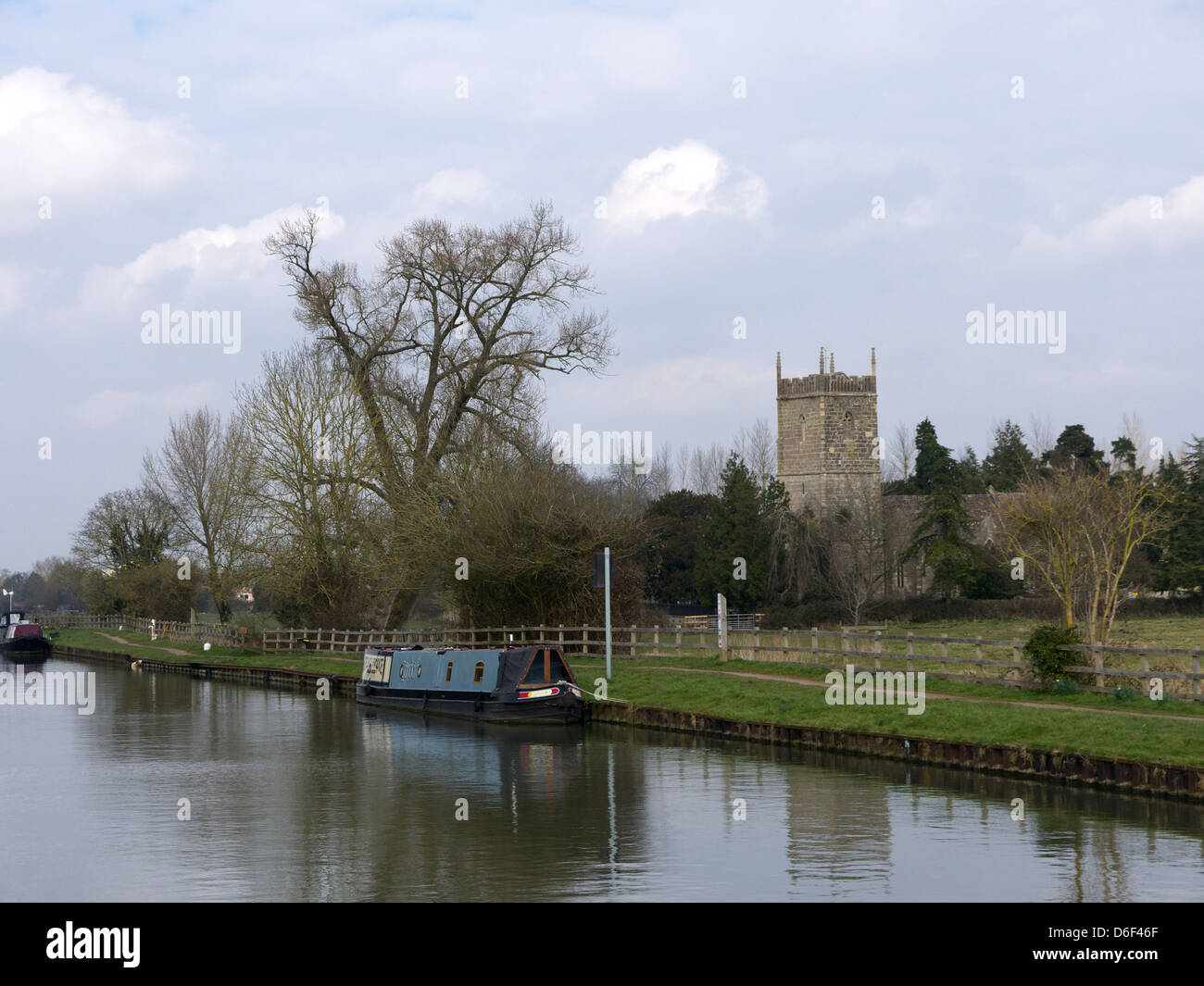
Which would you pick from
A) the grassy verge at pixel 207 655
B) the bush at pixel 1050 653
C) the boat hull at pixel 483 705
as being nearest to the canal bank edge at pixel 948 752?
the boat hull at pixel 483 705

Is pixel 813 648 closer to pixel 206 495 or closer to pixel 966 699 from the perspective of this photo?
pixel 966 699

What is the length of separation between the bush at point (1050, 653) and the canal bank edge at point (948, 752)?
3.99 m

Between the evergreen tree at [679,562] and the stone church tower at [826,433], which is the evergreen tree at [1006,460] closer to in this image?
the stone church tower at [826,433]

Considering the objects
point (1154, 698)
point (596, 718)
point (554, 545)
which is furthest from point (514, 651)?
point (1154, 698)

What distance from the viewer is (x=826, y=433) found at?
3967 inches

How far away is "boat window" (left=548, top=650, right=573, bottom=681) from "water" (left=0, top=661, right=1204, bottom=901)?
3.42m

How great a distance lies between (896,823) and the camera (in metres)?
17.3

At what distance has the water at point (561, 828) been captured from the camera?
46.3ft

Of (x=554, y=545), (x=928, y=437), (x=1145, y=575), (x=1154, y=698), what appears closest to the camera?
(x=1154, y=698)

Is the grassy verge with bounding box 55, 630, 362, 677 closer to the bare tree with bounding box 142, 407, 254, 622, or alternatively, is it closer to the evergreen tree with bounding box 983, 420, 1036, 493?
the bare tree with bounding box 142, 407, 254, 622

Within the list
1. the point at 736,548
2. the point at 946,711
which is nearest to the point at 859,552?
the point at 736,548

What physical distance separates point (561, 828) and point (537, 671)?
13898 mm

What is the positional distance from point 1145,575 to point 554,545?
151 feet
